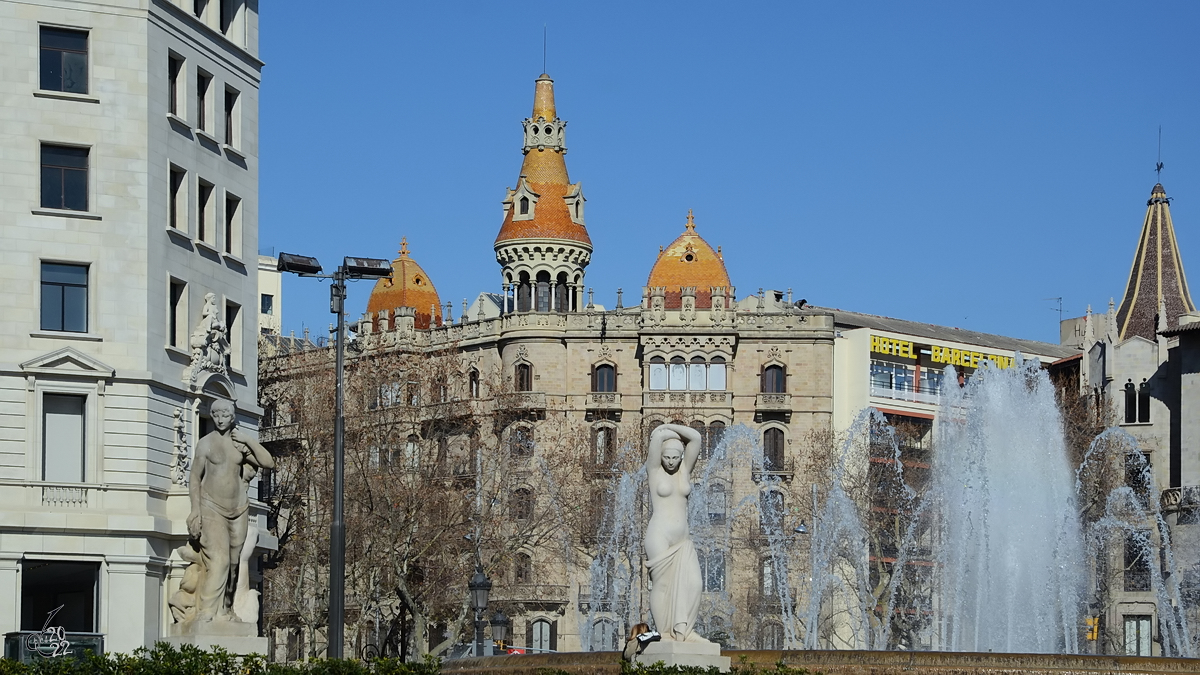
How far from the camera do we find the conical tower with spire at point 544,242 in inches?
3863

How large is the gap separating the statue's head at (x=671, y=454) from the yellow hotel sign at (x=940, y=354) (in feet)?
237

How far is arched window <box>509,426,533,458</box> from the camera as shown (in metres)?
82.6

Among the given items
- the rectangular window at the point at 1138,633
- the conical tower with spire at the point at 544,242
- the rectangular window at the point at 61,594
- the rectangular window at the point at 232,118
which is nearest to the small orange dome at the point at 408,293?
the conical tower with spire at the point at 544,242

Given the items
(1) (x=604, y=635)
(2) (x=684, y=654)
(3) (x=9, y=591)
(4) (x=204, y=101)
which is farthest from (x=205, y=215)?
(1) (x=604, y=635)

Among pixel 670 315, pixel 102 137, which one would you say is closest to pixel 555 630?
pixel 670 315

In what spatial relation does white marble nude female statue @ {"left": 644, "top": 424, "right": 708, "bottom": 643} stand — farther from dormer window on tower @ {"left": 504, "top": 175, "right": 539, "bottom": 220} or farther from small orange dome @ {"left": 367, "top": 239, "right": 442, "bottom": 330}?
small orange dome @ {"left": 367, "top": 239, "right": 442, "bottom": 330}

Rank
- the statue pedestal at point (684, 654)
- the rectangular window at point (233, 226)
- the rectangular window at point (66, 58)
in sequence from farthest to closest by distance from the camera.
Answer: the rectangular window at point (233, 226)
the rectangular window at point (66, 58)
the statue pedestal at point (684, 654)

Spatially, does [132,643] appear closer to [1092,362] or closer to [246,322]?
[246,322]

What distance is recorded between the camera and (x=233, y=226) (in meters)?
47.9

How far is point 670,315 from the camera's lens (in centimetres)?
9331

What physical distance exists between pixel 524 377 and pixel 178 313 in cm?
4825

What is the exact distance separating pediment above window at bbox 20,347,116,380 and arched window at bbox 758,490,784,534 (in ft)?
141

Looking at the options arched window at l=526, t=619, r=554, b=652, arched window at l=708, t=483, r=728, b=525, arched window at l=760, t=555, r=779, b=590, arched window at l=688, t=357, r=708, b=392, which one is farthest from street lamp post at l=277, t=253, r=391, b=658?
arched window at l=688, t=357, r=708, b=392

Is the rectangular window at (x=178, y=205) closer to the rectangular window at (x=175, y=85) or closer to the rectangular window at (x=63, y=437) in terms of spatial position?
the rectangular window at (x=175, y=85)
